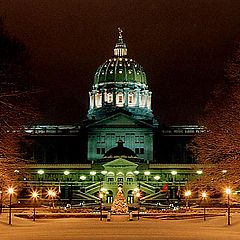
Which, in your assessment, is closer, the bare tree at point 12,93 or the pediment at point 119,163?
the bare tree at point 12,93

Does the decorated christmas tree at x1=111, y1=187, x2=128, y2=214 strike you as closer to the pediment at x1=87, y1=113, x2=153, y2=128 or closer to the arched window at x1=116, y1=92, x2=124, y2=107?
the pediment at x1=87, y1=113, x2=153, y2=128

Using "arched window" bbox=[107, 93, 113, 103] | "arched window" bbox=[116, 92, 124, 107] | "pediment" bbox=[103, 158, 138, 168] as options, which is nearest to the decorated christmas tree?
"pediment" bbox=[103, 158, 138, 168]

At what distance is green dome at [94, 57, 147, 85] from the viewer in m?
191

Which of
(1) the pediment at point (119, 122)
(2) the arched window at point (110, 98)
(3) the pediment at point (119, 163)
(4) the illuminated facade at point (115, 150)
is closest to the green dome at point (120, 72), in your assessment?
(4) the illuminated facade at point (115, 150)

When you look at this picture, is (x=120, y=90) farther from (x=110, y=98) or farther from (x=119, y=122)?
(x=119, y=122)

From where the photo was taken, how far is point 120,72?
192 m

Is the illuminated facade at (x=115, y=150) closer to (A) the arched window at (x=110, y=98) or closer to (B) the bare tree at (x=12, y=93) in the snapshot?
(A) the arched window at (x=110, y=98)

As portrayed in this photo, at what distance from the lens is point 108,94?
7421 inches

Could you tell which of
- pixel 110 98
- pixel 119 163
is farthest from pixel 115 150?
pixel 110 98

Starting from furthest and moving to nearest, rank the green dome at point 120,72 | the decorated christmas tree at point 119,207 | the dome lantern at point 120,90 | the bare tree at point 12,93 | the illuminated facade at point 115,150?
the green dome at point 120,72
the dome lantern at point 120,90
the illuminated facade at point 115,150
the decorated christmas tree at point 119,207
the bare tree at point 12,93

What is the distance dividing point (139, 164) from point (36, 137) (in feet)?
115

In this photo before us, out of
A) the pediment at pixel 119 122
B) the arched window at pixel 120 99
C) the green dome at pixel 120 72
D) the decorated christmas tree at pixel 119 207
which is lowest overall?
the decorated christmas tree at pixel 119 207

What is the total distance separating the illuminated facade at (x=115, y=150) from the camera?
429 feet

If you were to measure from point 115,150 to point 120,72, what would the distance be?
4745 centimetres
